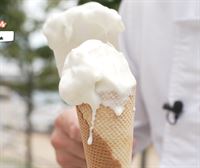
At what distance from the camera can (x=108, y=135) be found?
74cm

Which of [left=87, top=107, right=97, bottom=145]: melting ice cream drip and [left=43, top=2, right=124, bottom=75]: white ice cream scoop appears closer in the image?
[left=87, top=107, right=97, bottom=145]: melting ice cream drip

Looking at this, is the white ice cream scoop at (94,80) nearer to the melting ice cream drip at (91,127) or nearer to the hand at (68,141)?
the melting ice cream drip at (91,127)

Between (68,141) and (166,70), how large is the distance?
1.14 ft

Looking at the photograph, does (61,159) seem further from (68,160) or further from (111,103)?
(111,103)

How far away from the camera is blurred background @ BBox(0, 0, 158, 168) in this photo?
14.9 feet

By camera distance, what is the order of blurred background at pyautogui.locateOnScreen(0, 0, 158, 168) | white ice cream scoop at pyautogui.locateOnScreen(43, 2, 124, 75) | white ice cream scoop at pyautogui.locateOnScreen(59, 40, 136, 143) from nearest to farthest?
white ice cream scoop at pyautogui.locateOnScreen(59, 40, 136, 143) → white ice cream scoop at pyautogui.locateOnScreen(43, 2, 124, 75) → blurred background at pyautogui.locateOnScreen(0, 0, 158, 168)

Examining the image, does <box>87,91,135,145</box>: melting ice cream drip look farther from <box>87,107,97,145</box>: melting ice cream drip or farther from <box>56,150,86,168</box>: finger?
<box>56,150,86,168</box>: finger

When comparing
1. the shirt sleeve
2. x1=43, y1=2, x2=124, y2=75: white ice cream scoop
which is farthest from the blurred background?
x1=43, y1=2, x2=124, y2=75: white ice cream scoop

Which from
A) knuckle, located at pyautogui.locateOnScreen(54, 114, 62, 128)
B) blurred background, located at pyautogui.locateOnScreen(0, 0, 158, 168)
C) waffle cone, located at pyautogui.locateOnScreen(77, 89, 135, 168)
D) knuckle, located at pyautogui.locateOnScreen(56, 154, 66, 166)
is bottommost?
blurred background, located at pyautogui.locateOnScreen(0, 0, 158, 168)

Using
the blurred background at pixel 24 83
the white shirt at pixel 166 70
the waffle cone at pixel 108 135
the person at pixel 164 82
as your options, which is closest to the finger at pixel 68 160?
the person at pixel 164 82

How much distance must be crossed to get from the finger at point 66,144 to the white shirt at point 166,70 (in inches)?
9.3

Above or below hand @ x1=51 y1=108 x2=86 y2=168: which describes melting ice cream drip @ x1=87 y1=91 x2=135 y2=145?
above

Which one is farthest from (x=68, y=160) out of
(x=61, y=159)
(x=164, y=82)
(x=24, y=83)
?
(x=24, y=83)

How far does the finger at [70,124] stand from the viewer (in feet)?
4.02
